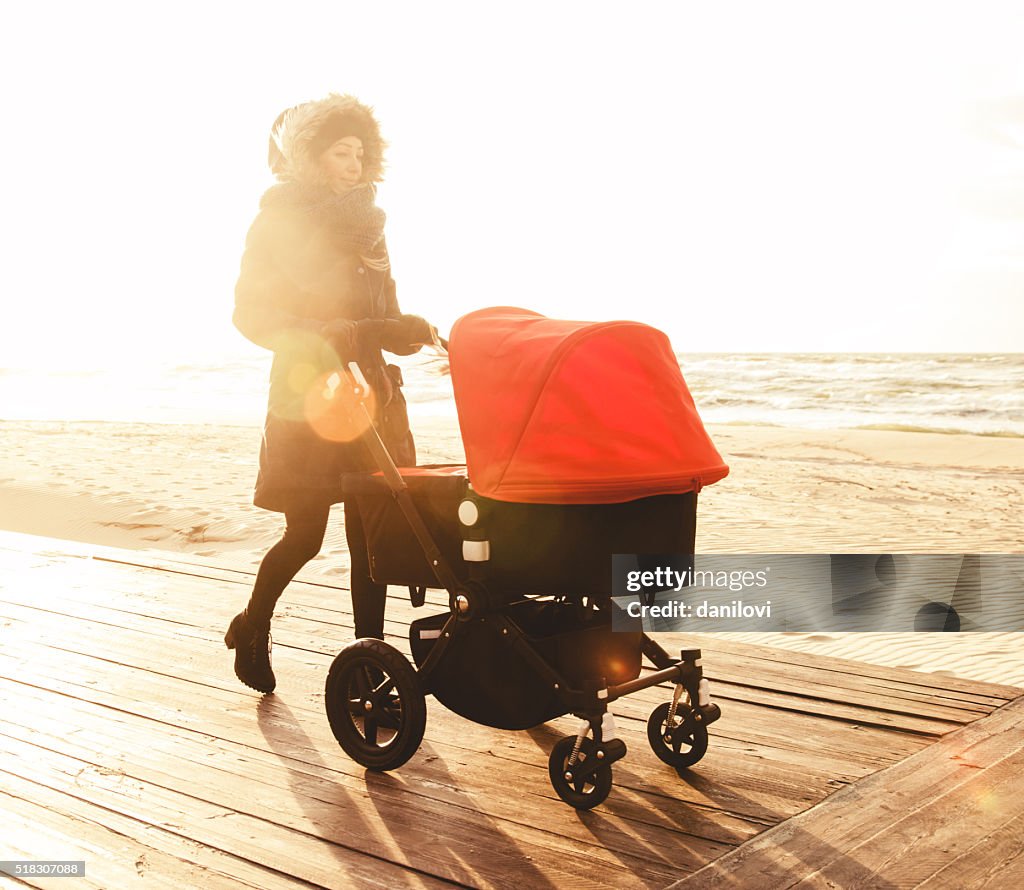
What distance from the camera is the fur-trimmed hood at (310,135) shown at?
117 inches

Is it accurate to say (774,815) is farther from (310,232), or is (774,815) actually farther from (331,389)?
(310,232)

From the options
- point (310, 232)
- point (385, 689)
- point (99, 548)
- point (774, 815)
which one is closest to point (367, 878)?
point (385, 689)

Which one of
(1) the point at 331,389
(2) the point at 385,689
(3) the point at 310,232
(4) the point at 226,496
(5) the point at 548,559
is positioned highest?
(3) the point at 310,232

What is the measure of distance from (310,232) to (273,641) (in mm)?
1610

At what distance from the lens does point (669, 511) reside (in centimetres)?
238

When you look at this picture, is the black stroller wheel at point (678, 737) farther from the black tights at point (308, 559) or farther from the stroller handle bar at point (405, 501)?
the black tights at point (308, 559)

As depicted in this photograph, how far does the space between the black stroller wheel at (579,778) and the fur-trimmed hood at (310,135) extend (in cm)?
172

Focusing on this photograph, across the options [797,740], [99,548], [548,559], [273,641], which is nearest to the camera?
[548,559]

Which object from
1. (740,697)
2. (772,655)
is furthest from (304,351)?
(772,655)

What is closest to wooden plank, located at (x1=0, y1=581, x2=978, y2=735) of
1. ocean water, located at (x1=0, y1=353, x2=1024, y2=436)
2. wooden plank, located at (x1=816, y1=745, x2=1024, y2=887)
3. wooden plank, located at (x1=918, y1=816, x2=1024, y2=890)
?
wooden plank, located at (x1=816, y1=745, x2=1024, y2=887)

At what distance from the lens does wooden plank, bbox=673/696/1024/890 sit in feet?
6.86

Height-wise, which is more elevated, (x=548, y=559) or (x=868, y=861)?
(x=548, y=559)

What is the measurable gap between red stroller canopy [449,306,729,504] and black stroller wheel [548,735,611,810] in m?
0.60

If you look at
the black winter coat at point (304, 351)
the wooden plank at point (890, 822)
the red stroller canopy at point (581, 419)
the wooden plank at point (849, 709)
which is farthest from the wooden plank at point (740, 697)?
the red stroller canopy at point (581, 419)
